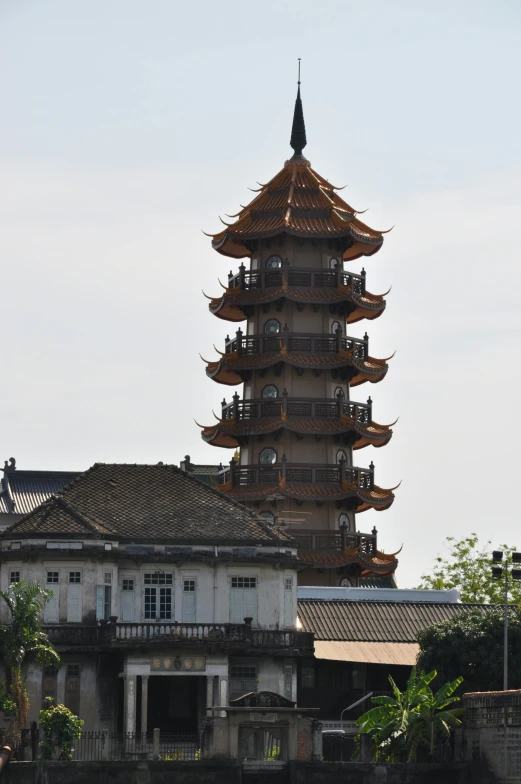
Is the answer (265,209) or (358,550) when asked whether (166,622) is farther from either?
(265,209)

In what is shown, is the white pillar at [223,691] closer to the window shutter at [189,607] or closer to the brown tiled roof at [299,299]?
the window shutter at [189,607]

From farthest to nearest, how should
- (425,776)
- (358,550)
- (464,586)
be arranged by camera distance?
(464,586) < (358,550) < (425,776)

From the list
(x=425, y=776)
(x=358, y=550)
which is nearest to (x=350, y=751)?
(x=425, y=776)

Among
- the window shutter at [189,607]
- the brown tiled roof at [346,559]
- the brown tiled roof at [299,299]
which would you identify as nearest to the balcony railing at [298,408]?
the brown tiled roof at [299,299]

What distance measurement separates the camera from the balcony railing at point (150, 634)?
280ft

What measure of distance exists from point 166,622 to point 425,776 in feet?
49.4

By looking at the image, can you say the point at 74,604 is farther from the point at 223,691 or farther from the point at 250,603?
the point at 250,603

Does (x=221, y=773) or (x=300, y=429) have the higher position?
(x=300, y=429)

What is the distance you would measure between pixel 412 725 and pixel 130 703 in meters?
12.4

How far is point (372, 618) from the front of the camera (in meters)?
95.8

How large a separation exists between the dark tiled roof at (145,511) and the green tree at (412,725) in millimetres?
11659

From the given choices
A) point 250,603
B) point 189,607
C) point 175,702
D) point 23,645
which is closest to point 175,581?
point 189,607

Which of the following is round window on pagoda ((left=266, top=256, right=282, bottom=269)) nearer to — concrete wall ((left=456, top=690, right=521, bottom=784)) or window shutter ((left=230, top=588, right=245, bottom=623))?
window shutter ((left=230, top=588, right=245, bottom=623))

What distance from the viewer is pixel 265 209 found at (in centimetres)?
11550
